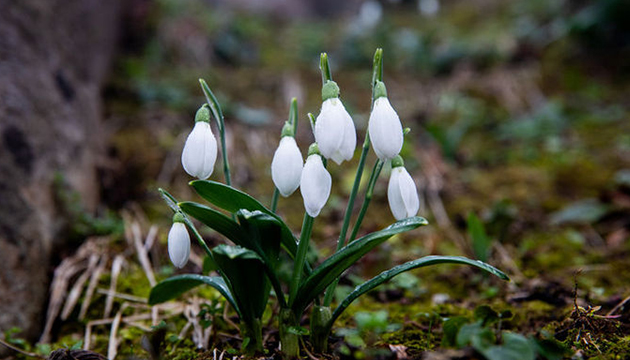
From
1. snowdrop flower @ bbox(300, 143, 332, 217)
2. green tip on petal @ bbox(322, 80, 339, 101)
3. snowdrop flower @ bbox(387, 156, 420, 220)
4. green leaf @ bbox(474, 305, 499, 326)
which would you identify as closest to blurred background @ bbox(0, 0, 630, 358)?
green leaf @ bbox(474, 305, 499, 326)

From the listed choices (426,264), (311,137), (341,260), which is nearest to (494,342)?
(426,264)

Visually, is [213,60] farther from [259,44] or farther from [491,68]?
[491,68]

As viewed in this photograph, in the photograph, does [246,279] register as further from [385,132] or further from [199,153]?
[385,132]

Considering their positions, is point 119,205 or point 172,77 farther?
point 172,77

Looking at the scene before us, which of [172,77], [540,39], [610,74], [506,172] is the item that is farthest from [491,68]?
[172,77]

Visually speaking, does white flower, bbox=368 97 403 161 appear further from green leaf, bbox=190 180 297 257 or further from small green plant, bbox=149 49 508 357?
green leaf, bbox=190 180 297 257

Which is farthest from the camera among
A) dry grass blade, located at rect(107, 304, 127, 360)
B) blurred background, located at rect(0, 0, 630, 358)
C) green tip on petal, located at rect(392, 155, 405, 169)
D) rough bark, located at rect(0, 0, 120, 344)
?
blurred background, located at rect(0, 0, 630, 358)

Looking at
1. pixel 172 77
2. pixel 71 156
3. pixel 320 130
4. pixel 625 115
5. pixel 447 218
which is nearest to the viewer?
pixel 320 130

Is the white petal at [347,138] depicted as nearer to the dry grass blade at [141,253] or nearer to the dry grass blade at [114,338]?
the dry grass blade at [114,338]
